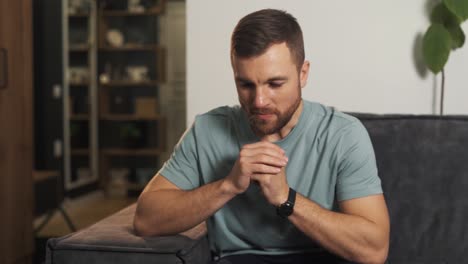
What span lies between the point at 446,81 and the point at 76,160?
4968mm

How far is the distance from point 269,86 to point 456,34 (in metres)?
1.14

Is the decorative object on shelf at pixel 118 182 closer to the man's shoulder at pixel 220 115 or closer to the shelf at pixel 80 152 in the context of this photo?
the shelf at pixel 80 152

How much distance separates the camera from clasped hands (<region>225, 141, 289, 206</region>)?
1421 millimetres

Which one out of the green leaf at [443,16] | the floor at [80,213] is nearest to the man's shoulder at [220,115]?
the green leaf at [443,16]

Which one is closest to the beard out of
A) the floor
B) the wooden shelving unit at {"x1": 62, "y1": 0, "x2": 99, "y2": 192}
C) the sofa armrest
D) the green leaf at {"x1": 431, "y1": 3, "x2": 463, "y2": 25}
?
the sofa armrest

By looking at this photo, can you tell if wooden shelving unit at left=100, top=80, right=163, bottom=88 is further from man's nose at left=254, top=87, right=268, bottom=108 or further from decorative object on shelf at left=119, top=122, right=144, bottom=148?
man's nose at left=254, top=87, right=268, bottom=108

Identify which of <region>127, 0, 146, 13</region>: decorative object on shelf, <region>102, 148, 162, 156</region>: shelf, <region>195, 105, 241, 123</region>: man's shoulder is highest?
<region>127, 0, 146, 13</region>: decorative object on shelf

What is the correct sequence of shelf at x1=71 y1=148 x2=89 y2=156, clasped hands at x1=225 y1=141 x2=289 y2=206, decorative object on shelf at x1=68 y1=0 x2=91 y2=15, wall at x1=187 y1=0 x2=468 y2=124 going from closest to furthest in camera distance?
clasped hands at x1=225 y1=141 x2=289 y2=206
wall at x1=187 y1=0 x2=468 y2=124
decorative object on shelf at x1=68 y1=0 x2=91 y2=15
shelf at x1=71 y1=148 x2=89 y2=156

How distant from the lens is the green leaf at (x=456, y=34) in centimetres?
226

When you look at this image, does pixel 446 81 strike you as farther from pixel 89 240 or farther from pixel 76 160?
pixel 76 160

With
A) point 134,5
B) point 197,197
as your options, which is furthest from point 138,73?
point 197,197

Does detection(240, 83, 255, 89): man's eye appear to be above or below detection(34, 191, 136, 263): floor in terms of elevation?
above

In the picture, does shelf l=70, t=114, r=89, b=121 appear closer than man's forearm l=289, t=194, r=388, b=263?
No

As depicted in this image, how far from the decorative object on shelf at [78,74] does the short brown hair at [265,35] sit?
5176 mm
